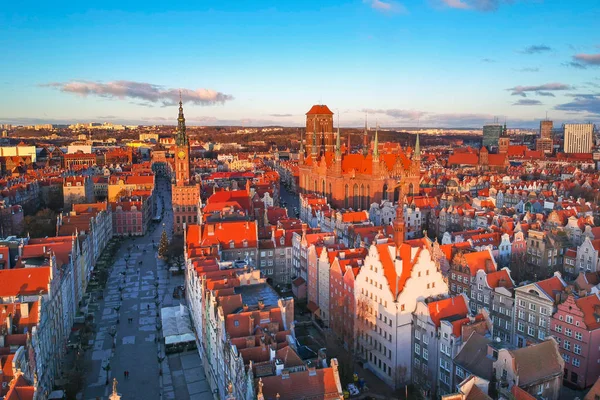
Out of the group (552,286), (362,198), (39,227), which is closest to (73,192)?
(39,227)

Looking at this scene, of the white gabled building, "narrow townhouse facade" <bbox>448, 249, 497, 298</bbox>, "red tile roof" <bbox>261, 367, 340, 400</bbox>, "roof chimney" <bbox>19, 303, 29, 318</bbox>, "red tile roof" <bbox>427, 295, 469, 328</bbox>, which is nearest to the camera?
"red tile roof" <bbox>261, 367, 340, 400</bbox>

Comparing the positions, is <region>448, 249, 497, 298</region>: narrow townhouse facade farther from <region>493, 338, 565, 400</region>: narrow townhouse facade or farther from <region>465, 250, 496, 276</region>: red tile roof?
<region>493, 338, 565, 400</region>: narrow townhouse facade

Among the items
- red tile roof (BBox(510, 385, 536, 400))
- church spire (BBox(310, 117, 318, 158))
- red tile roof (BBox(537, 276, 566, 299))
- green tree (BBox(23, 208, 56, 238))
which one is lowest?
green tree (BBox(23, 208, 56, 238))

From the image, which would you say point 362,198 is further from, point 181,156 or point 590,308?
point 590,308

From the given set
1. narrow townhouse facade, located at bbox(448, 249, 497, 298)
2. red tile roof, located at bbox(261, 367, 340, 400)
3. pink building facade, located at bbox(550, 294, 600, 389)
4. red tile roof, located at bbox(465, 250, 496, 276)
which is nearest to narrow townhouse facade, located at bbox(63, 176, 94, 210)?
narrow townhouse facade, located at bbox(448, 249, 497, 298)

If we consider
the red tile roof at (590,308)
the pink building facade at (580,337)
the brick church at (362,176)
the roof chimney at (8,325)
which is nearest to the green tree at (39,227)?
the roof chimney at (8,325)

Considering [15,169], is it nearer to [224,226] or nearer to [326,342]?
[224,226]

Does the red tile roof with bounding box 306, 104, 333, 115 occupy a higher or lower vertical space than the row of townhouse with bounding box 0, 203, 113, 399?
higher
